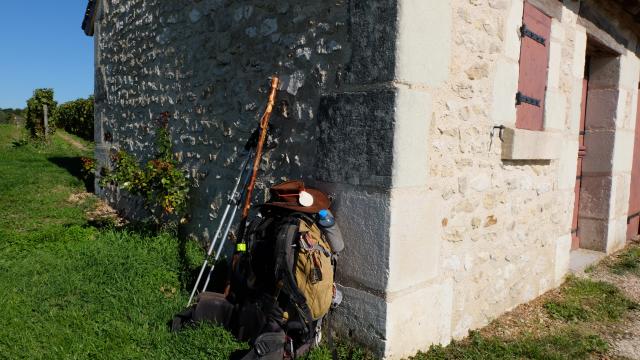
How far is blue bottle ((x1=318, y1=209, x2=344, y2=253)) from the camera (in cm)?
267

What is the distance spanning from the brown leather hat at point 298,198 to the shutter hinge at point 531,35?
1.98 meters

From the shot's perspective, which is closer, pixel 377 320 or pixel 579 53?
pixel 377 320

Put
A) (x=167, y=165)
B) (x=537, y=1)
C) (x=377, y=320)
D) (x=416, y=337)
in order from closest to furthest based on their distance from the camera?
(x=377, y=320), (x=416, y=337), (x=537, y=1), (x=167, y=165)

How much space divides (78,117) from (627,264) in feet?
60.3

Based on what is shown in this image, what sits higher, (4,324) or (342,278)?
(342,278)

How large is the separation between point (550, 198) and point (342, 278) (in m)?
2.22

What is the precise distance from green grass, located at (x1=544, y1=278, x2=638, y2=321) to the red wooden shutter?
146 cm

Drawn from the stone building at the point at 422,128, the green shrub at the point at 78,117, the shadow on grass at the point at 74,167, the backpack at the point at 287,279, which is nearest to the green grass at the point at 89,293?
the backpack at the point at 287,279

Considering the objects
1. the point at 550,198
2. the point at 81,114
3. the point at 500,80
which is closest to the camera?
the point at 500,80

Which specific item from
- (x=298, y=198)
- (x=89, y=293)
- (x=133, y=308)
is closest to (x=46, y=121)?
(x=89, y=293)

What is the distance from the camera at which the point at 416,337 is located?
9.21ft

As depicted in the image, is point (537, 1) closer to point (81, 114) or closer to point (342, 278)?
point (342, 278)

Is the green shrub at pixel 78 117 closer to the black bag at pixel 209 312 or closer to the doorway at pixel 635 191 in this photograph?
the black bag at pixel 209 312

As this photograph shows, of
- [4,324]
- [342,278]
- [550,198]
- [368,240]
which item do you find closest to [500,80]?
[550,198]
